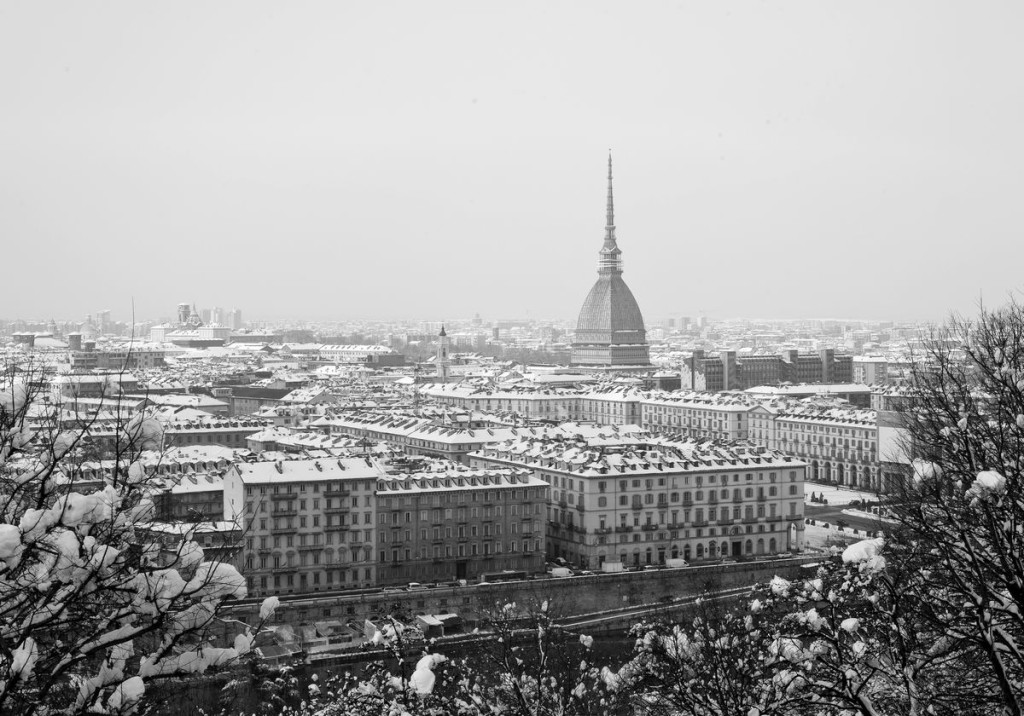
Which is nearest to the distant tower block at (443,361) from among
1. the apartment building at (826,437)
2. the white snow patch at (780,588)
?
the apartment building at (826,437)

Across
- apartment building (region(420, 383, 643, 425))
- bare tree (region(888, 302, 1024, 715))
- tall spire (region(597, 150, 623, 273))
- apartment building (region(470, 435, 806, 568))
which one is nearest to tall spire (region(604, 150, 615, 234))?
tall spire (region(597, 150, 623, 273))

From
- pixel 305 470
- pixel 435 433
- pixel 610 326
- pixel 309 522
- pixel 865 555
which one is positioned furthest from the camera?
pixel 610 326

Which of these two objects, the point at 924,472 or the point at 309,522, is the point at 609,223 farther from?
the point at 924,472

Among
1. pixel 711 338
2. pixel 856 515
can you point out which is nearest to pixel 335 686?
pixel 856 515

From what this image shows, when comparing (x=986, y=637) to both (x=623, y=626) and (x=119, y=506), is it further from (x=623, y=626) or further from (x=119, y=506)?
(x=623, y=626)

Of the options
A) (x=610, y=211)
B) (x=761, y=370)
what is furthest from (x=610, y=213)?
(x=761, y=370)

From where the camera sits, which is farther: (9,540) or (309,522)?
(309,522)
